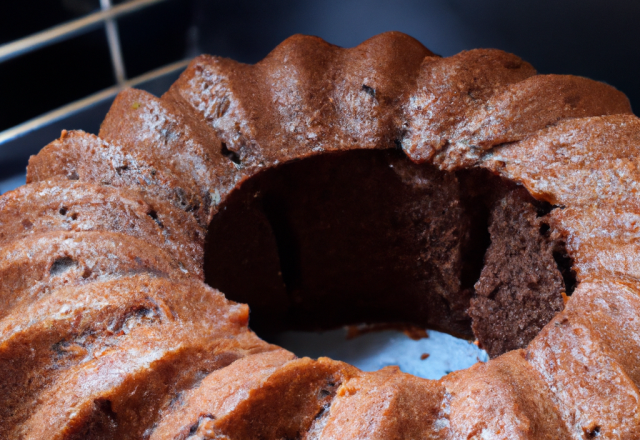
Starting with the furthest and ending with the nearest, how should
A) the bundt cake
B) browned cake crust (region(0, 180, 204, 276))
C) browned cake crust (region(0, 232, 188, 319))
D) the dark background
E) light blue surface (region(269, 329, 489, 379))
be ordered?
1. the dark background
2. light blue surface (region(269, 329, 489, 379))
3. browned cake crust (region(0, 180, 204, 276))
4. browned cake crust (region(0, 232, 188, 319))
5. the bundt cake

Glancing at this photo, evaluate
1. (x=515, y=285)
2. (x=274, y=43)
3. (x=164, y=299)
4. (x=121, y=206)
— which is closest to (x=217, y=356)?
(x=164, y=299)

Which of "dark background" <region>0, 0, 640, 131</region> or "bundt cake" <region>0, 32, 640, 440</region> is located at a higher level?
"dark background" <region>0, 0, 640, 131</region>

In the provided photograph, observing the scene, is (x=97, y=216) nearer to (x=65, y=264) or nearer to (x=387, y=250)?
(x=65, y=264)

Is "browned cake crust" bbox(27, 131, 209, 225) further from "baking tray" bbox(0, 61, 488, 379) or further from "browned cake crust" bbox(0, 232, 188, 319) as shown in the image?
"baking tray" bbox(0, 61, 488, 379)

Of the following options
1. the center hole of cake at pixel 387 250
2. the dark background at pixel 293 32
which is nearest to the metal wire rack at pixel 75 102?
the dark background at pixel 293 32

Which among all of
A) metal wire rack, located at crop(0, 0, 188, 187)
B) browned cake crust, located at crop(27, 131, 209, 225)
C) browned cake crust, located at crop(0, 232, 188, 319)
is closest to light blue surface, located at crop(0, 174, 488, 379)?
browned cake crust, located at crop(27, 131, 209, 225)

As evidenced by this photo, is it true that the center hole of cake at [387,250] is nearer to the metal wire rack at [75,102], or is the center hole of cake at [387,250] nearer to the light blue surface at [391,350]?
the light blue surface at [391,350]

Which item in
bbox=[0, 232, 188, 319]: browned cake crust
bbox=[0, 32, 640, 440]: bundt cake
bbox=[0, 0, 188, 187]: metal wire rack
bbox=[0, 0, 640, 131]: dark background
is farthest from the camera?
bbox=[0, 0, 188, 187]: metal wire rack
